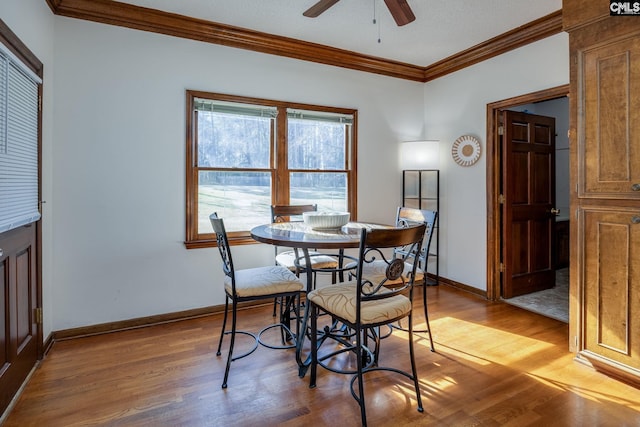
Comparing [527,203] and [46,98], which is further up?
[46,98]

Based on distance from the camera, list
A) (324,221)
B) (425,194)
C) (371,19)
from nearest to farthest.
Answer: (324,221), (371,19), (425,194)

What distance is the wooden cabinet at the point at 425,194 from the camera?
439cm

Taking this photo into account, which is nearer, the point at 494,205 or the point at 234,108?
the point at 234,108

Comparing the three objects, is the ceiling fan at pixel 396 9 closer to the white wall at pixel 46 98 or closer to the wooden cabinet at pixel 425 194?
the white wall at pixel 46 98

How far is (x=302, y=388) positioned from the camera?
7.03 feet

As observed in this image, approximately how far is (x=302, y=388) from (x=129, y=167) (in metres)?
2.21

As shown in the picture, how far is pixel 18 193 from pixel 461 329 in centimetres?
322

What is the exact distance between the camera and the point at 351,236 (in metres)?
2.25

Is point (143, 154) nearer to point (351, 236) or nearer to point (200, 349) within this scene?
point (200, 349)

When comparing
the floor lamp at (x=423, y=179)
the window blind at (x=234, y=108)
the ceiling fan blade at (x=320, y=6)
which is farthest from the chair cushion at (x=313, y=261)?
the ceiling fan blade at (x=320, y=6)

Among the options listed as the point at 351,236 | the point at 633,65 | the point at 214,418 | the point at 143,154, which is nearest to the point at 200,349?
the point at 214,418
